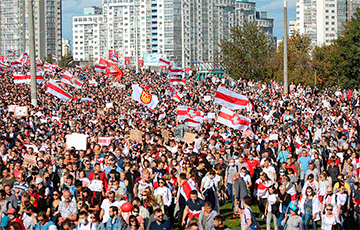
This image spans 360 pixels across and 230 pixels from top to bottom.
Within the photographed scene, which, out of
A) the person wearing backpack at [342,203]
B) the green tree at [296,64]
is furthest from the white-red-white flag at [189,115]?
the green tree at [296,64]

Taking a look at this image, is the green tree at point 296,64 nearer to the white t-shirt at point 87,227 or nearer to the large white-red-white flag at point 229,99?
the large white-red-white flag at point 229,99

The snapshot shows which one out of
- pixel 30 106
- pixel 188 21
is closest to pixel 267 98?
pixel 30 106

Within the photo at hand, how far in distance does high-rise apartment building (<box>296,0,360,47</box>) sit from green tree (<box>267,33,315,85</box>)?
379 feet

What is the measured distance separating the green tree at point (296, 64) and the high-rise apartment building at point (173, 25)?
103m

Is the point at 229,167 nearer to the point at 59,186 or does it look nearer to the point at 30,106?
the point at 59,186

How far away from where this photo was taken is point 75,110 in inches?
1166

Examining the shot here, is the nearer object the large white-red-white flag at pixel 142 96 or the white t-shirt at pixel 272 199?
the white t-shirt at pixel 272 199

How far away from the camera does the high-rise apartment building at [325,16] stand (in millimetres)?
174250

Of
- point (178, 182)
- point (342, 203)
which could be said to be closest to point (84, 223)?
point (178, 182)

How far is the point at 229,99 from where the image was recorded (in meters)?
19.6

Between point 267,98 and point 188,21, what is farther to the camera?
point 188,21

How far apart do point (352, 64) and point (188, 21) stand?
116m

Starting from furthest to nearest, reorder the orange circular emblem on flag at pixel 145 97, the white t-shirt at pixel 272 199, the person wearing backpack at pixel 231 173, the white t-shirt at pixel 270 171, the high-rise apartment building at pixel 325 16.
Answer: the high-rise apartment building at pixel 325 16 < the orange circular emblem on flag at pixel 145 97 < the person wearing backpack at pixel 231 173 < the white t-shirt at pixel 270 171 < the white t-shirt at pixel 272 199

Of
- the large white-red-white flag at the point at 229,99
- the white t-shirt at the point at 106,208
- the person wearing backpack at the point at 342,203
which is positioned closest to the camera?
the white t-shirt at the point at 106,208
